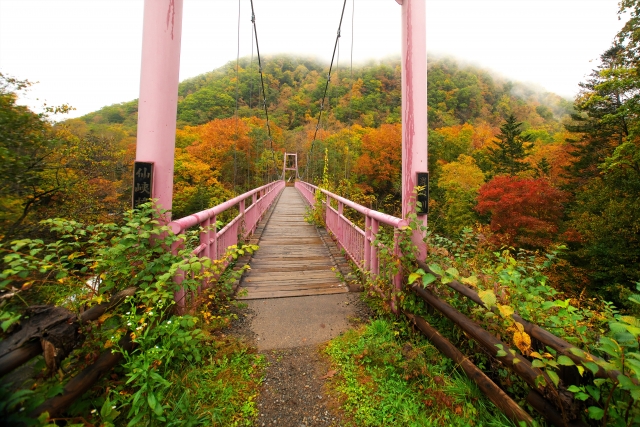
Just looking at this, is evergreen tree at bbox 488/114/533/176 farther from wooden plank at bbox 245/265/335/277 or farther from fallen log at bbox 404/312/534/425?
fallen log at bbox 404/312/534/425

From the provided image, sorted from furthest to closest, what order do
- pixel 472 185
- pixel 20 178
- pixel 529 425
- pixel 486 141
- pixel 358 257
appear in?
pixel 486 141 → pixel 472 185 → pixel 358 257 → pixel 20 178 → pixel 529 425

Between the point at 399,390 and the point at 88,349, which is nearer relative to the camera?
the point at 88,349

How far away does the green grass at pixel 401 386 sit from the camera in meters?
1.31

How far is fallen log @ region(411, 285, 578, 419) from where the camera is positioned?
1.00 meters

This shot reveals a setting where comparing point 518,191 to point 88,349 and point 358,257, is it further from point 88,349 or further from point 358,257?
point 88,349

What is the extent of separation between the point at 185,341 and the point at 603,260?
39.4ft

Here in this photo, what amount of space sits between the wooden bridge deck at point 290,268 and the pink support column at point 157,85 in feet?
4.94

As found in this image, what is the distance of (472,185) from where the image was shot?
21.8m

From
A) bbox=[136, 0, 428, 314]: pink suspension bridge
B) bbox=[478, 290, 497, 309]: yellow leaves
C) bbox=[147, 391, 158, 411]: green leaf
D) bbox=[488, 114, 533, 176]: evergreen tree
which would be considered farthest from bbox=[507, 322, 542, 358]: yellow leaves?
bbox=[488, 114, 533, 176]: evergreen tree

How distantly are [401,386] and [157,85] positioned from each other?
228 centimetres

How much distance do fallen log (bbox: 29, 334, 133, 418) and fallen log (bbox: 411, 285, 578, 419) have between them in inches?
67.9

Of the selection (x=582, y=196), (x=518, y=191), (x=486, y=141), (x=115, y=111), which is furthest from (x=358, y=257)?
(x=486, y=141)

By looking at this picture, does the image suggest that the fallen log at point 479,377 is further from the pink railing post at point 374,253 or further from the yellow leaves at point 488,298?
the pink railing post at point 374,253

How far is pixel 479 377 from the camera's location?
1.36 metres
